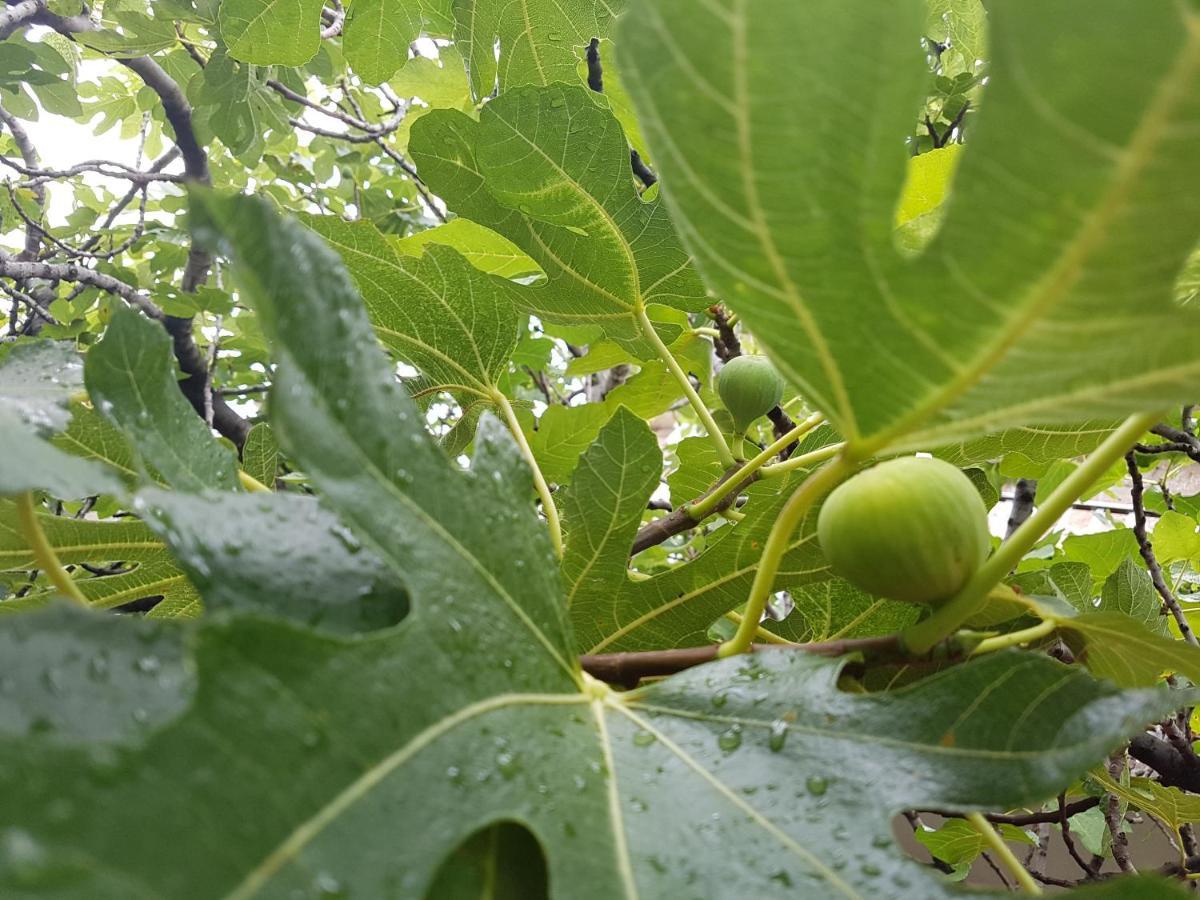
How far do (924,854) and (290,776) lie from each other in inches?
135

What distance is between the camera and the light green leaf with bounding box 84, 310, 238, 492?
1.85 ft

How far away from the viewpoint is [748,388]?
52.6 inches

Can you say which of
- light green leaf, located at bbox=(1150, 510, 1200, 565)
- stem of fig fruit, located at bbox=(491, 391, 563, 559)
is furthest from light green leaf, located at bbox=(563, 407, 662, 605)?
light green leaf, located at bbox=(1150, 510, 1200, 565)

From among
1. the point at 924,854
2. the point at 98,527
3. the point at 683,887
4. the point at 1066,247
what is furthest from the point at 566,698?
the point at 924,854

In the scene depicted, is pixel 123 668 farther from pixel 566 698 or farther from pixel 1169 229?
pixel 1169 229

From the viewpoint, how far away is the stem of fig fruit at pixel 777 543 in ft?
1.94

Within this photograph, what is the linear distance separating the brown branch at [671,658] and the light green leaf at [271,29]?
5.13ft

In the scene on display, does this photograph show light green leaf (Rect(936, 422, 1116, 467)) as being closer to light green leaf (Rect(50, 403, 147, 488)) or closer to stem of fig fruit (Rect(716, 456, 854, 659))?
stem of fig fruit (Rect(716, 456, 854, 659))

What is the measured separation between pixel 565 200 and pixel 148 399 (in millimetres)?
671

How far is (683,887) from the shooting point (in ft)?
1.44

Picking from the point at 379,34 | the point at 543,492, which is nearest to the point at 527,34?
the point at 379,34

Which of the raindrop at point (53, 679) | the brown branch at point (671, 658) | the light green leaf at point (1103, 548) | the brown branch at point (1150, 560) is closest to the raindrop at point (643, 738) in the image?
the brown branch at point (671, 658)

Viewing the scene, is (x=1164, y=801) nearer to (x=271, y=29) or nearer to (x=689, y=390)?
(x=689, y=390)

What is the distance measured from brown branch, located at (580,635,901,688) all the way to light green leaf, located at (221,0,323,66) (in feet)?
5.13
